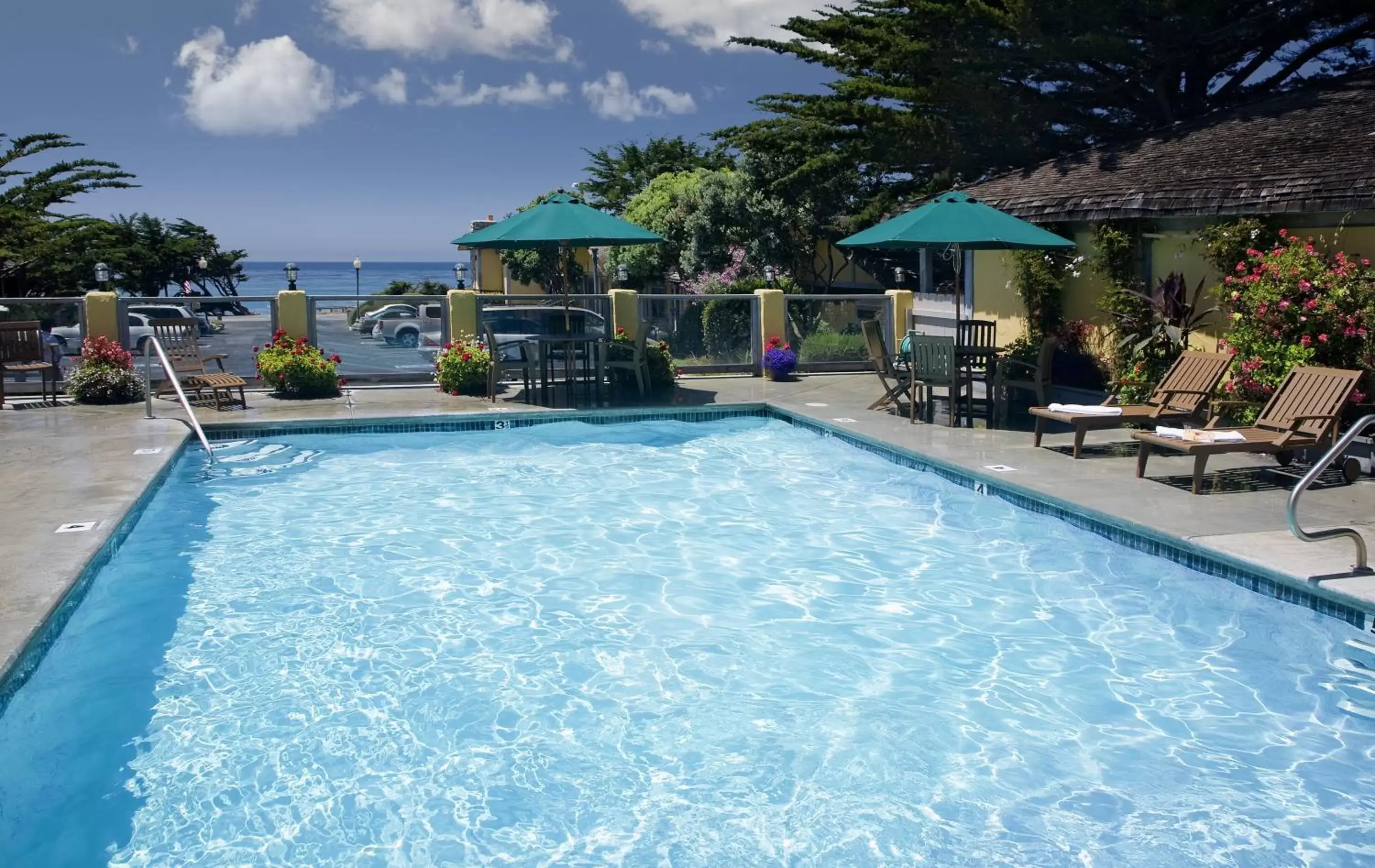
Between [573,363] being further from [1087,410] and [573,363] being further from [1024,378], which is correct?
[1087,410]

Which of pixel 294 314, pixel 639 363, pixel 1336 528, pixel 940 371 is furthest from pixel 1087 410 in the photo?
pixel 294 314

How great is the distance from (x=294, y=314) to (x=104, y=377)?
2693 mm

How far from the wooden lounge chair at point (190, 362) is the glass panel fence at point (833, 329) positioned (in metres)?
8.76

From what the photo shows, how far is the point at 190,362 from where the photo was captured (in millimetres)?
15172

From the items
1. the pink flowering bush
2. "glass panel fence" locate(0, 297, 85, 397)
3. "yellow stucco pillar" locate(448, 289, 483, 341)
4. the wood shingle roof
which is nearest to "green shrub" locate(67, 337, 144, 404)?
"glass panel fence" locate(0, 297, 85, 397)

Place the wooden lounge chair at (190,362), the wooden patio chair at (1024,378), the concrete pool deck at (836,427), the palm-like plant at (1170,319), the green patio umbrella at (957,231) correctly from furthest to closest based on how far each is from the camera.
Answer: the wooden lounge chair at (190,362)
the wooden patio chair at (1024,378)
the palm-like plant at (1170,319)
the green patio umbrella at (957,231)
the concrete pool deck at (836,427)

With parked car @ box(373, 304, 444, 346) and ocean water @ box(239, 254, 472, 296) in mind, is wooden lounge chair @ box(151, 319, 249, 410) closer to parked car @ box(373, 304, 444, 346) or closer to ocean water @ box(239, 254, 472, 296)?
parked car @ box(373, 304, 444, 346)

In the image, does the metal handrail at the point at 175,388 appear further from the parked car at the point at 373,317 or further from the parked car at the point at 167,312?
the parked car at the point at 167,312

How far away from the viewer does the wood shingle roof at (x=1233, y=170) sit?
35.1 feet

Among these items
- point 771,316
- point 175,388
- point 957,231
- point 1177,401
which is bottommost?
point 1177,401

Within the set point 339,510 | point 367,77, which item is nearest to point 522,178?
point 367,77

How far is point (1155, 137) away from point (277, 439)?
1286 cm

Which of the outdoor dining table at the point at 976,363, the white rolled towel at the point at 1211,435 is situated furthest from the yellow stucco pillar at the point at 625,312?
the white rolled towel at the point at 1211,435

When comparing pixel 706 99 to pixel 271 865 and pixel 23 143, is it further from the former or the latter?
pixel 271 865
